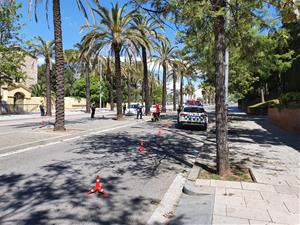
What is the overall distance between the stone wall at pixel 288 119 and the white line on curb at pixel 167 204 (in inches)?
475

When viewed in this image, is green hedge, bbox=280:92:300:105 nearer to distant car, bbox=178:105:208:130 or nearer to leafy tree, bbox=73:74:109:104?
distant car, bbox=178:105:208:130

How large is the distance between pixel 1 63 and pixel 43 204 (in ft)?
104

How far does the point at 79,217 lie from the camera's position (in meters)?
5.02

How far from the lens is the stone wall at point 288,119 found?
17434 millimetres

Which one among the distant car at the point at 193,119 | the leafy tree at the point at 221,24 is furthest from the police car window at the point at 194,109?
the leafy tree at the point at 221,24

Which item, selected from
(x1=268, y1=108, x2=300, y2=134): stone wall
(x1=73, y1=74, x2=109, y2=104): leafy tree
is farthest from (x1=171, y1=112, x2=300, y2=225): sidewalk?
(x1=73, y1=74, x2=109, y2=104): leafy tree

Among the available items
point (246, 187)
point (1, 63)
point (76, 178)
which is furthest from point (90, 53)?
point (246, 187)

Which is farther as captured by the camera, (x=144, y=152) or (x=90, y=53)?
(x=90, y=53)

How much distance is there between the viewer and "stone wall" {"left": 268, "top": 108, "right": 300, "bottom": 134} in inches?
686

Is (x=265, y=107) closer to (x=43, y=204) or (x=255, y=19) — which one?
(x=255, y=19)

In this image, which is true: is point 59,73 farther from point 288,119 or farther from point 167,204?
point 288,119

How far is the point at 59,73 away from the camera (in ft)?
54.9

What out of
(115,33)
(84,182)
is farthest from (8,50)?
(84,182)

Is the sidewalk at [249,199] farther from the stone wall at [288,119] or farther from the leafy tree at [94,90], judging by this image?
the leafy tree at [94,90]
